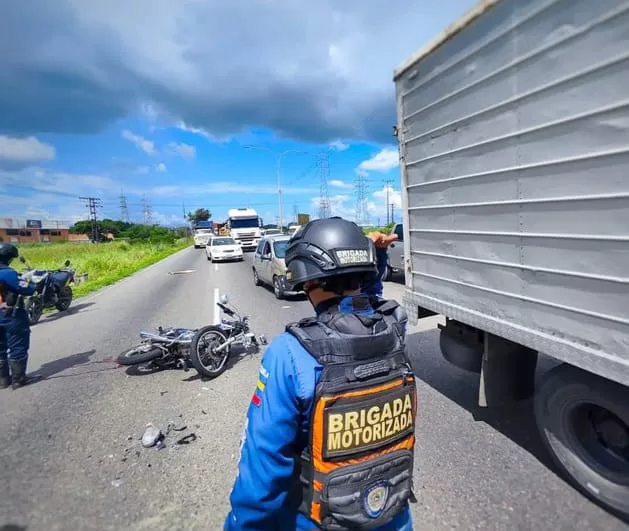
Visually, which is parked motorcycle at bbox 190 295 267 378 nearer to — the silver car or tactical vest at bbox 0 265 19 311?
tactical vest at bbox 0 265 19 311

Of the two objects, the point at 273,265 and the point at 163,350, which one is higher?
the point at 273,265

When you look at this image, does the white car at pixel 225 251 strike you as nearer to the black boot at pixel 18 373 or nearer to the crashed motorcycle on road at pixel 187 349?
the crashed motorcycle on road at pixel 187 349

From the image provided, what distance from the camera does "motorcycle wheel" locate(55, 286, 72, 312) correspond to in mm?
9984

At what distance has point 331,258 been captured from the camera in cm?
144

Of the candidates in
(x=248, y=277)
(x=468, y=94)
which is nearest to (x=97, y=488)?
(x=468, y=94)

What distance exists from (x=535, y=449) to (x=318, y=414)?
278 cm

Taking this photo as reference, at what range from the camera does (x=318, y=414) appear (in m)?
1.22

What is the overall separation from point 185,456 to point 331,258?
2.68 metres

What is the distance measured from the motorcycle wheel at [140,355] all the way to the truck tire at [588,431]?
4354 mm

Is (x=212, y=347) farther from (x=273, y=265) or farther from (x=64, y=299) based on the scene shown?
(x=64, y=299)

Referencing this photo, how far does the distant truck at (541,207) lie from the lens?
2014 millimetres

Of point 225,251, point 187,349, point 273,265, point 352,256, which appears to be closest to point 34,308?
point 273,265

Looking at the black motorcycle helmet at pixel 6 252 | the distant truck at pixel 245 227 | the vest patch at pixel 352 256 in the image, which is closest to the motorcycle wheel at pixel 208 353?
the black motorcycle helmet at pixel 6 252

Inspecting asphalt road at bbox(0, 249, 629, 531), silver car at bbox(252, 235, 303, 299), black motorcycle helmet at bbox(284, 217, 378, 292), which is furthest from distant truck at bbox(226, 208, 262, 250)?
black motorcycle helmet at bbox(284, 217, 378, 292)
